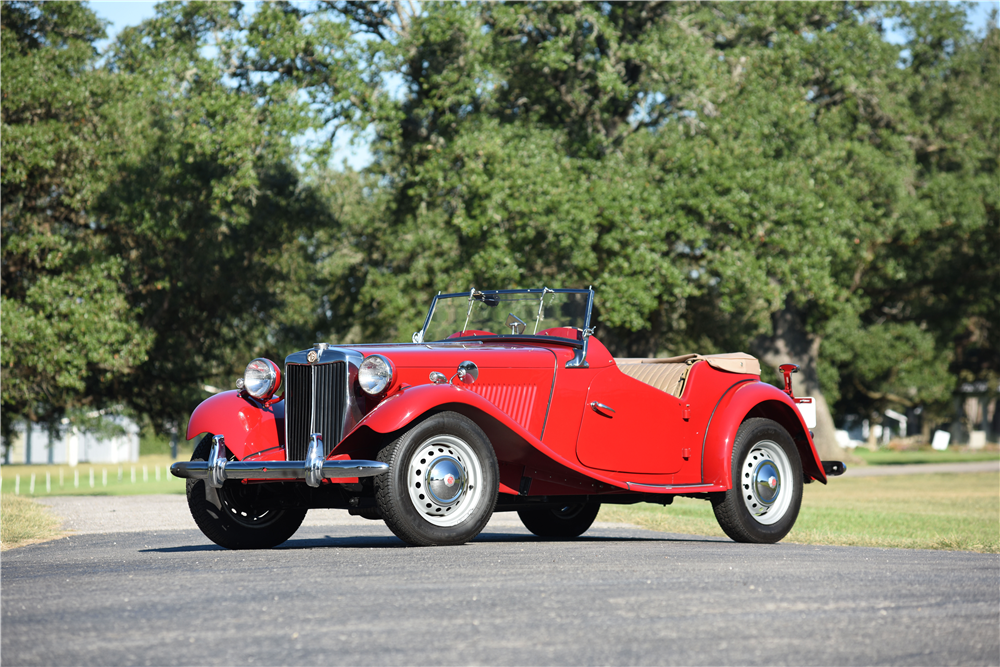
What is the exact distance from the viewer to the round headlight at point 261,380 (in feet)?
27.8

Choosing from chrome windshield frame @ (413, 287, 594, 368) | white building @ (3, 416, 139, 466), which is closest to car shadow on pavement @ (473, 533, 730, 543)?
chrome windshield frame @ (413, 287, 594, 368)

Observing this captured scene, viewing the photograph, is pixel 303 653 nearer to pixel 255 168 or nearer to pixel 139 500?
→ pixel 139 500

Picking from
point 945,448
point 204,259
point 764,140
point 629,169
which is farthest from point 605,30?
point 945,448

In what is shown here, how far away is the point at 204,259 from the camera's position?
23469 millimetres

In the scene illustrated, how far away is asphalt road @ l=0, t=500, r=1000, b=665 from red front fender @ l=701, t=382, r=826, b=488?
161 centimetres

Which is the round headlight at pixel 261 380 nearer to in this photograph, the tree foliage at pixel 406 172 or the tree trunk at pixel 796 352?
the tree foliage at pixel 406 172

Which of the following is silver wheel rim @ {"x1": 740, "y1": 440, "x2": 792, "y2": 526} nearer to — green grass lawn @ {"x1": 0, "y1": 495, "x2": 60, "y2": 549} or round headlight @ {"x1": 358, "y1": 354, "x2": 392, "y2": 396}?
round headlight @ {"x1": 358, "y1": 354, "x2": 392, "y2": 396}

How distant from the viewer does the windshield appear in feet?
30.7

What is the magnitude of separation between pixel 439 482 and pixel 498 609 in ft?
8.86

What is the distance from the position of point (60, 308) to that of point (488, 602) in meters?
17.3

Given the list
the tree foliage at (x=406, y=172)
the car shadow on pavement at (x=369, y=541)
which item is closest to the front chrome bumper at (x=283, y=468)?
the car shadow on pavement at (x=369, y=541)

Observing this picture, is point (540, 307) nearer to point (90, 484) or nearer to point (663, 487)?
point (663, 487)

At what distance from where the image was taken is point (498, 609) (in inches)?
193

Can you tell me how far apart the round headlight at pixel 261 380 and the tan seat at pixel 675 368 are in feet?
9.69
